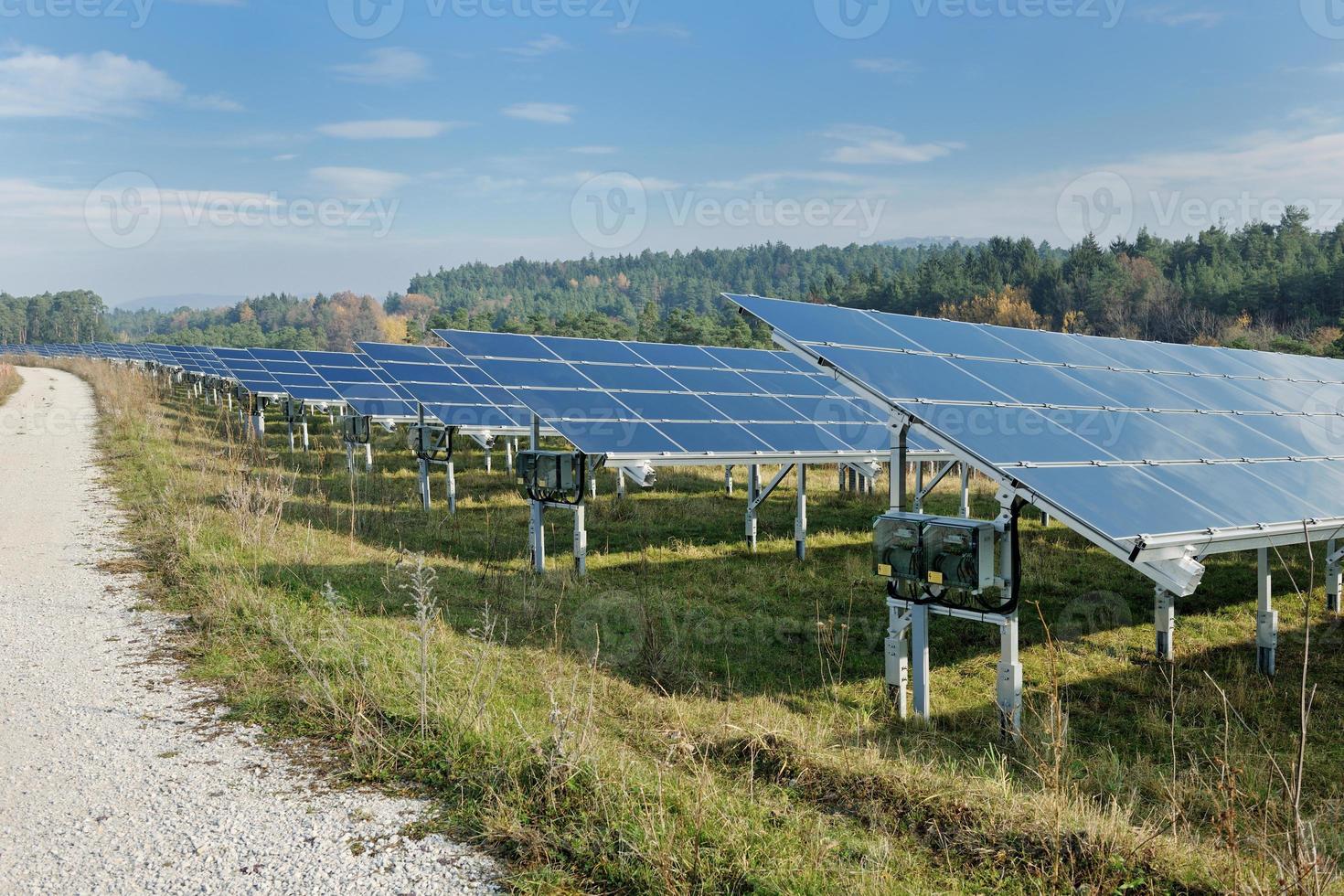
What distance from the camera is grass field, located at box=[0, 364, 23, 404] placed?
151ft

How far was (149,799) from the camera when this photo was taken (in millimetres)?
5590

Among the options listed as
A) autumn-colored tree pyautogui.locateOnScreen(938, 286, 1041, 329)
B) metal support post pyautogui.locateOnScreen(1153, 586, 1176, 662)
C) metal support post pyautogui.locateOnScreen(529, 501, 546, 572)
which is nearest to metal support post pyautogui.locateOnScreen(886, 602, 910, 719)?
metal support post pyautogui.locateOnScreen(1153, 586, 1176, 662)

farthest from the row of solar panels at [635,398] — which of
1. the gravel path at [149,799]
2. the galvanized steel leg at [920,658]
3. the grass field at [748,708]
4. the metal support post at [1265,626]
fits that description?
the gravel path at [149,799]

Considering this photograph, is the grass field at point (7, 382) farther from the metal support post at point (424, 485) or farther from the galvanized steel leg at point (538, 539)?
the galvanized steel leg at point (538, 539)

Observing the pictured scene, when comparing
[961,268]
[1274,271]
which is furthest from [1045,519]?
[961,268]

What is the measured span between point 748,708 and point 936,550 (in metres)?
2.31

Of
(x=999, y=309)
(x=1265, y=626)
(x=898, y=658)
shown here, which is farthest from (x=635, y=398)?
(x=999, y=309)

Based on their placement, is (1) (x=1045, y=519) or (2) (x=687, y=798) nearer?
(2) (x=687, y=798)

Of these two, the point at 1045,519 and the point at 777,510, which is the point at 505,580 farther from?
the point at 1045,519

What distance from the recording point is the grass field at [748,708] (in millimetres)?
4965

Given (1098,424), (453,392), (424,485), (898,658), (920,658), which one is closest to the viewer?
(920,658)

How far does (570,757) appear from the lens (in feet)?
18.9

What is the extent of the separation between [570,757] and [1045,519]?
17.4 metres

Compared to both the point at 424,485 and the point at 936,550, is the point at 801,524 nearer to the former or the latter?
the point at 936,550
